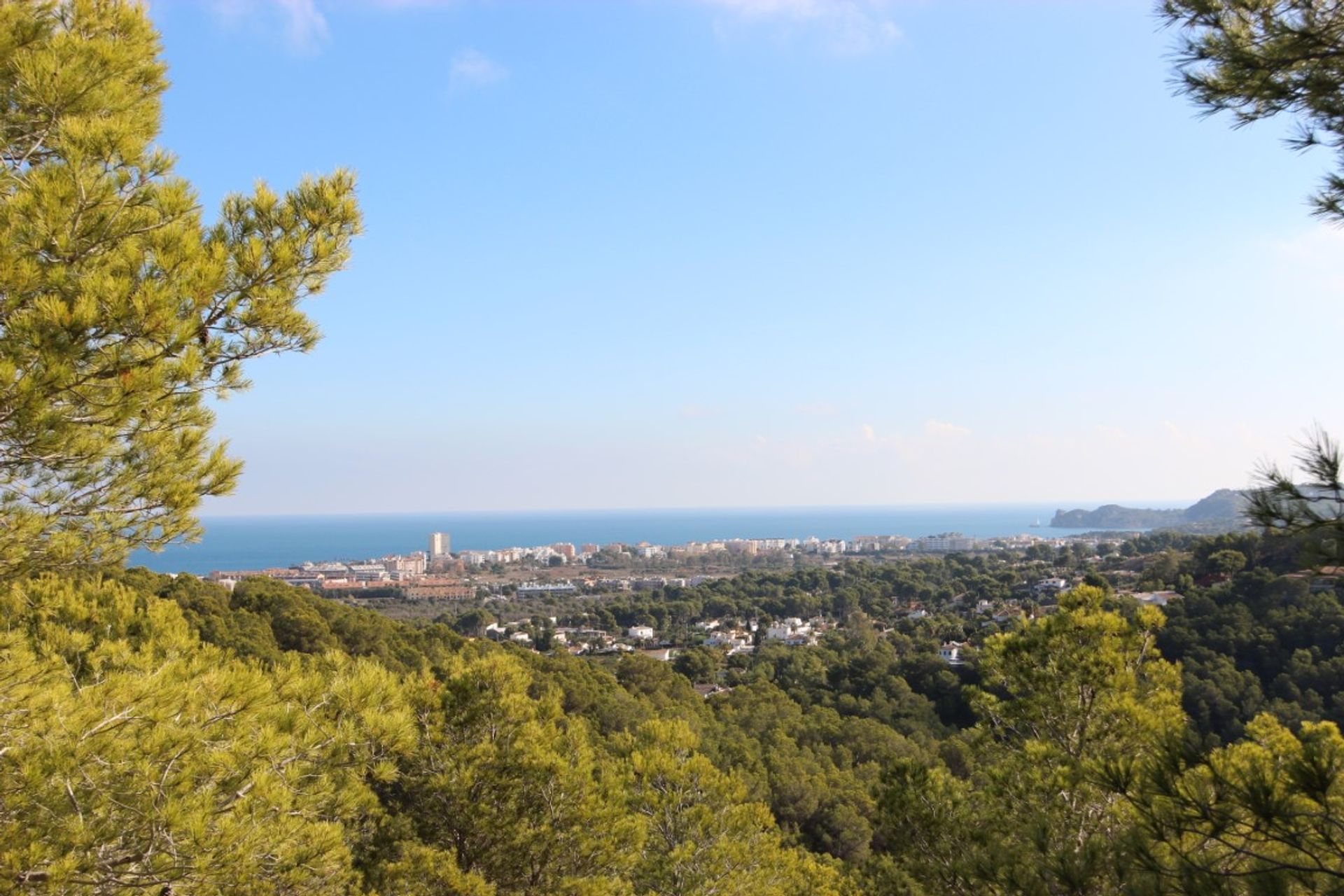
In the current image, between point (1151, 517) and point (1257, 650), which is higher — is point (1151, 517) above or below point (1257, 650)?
below

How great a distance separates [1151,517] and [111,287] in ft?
427

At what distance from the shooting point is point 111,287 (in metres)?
2.27

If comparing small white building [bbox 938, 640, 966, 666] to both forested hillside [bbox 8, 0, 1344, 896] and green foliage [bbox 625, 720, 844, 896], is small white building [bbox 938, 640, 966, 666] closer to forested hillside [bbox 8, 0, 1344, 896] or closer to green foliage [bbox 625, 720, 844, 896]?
green foliage [bbox 625, 720, 844, 896]

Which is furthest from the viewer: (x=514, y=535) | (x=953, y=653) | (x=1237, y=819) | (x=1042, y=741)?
(x=514, y=535)

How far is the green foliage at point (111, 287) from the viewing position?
230 centimetres

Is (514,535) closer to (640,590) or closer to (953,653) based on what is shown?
(640,590)

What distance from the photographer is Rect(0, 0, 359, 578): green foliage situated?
230 cm

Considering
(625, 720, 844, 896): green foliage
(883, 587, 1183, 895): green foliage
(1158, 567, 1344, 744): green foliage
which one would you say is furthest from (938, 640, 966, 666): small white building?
(883, 587, 1183, 895): green foliage

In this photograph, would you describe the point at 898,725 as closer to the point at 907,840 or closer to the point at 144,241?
the point at 907,840

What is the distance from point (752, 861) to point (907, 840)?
5.28 ft

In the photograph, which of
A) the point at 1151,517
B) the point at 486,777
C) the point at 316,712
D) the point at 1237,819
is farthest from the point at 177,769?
the point at 1151,517

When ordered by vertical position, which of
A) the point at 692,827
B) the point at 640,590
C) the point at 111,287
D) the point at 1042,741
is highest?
the point at 111,287

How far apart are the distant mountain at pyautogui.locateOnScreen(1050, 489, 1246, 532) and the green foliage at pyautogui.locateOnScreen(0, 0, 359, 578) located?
6580 centimetres

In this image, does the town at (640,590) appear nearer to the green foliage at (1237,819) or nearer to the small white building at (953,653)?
the small white building at (953,653)
